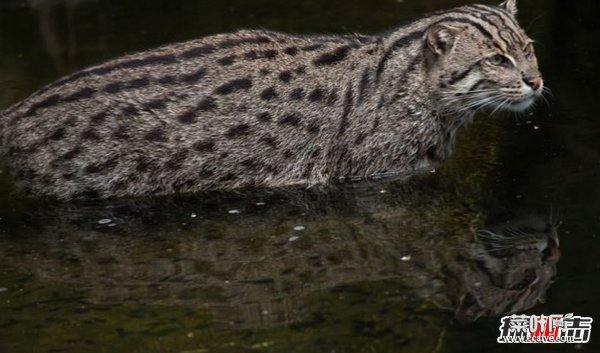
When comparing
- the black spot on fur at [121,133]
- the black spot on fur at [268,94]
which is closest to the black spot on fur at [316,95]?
the black spot on fur at [268,94]

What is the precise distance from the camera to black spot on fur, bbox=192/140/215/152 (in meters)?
9.99

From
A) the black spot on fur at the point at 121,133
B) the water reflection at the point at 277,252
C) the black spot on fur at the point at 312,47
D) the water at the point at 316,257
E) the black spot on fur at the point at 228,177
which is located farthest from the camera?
the black spot on fur at the point at 312,47

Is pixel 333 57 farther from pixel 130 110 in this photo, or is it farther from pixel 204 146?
pixel 130 110

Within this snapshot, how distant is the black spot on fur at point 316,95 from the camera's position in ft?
33.3

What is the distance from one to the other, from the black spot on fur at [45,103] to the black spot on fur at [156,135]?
771 mm

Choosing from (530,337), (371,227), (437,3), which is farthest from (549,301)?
(437,3)

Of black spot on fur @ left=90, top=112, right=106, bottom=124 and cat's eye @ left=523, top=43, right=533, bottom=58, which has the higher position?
cat's eye @ left=523, top=43, right=533, bottom=58

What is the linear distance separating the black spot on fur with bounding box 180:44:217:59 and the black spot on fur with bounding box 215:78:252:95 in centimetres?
33

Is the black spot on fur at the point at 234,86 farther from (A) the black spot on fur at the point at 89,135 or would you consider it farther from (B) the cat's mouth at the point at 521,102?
(B) the cat's mouth at the point at 521,102

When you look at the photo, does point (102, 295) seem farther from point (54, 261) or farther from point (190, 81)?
point (190, 81)

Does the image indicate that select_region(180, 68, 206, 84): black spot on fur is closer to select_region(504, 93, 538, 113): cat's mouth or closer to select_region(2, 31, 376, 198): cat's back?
select_region(2, 31, 376, 198): cat's back

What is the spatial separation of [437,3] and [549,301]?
23.7 ft

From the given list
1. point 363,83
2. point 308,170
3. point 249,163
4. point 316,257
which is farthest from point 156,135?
point 316,257

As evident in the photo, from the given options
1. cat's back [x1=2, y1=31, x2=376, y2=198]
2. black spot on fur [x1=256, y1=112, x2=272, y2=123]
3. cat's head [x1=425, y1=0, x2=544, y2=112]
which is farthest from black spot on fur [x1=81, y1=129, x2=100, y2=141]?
cat's head [x1=425, y1=0, x2=544, y2=112]
